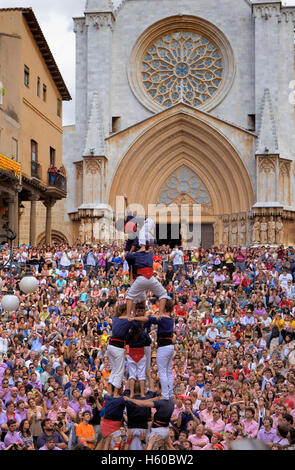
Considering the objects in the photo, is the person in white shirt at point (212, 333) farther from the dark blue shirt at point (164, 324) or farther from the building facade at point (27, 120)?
the building facade at point (27, 120)

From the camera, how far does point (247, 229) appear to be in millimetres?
32125

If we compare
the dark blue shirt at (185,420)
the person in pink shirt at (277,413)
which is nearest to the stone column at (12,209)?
the dark blue shirt at (185,420)

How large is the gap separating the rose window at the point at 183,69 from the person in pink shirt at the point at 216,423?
82.1ft

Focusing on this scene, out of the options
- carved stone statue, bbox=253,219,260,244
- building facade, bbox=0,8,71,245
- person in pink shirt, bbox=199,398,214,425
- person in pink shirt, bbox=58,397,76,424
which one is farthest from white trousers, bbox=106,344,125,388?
carved stone statue, bbox=253,219,260,244

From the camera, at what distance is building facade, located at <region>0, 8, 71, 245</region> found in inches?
1089

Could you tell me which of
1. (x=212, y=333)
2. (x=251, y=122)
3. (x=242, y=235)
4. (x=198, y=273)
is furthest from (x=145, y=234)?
(x=251, y=122)

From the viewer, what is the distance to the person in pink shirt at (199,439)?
10.8 metres

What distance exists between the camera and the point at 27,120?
30.1 m

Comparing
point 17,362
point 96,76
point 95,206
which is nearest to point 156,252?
point 95,206

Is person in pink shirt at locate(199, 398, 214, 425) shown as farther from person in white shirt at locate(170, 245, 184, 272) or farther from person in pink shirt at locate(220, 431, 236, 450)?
person in white shirt at locate(170, 245, 184, 272)

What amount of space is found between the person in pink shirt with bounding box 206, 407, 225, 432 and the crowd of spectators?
0.06 ft

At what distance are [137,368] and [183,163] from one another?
24.3 metres

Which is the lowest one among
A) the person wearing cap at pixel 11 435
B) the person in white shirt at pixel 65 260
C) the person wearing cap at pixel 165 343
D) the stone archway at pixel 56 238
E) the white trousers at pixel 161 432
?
the person wearing cap at pixel 11 435

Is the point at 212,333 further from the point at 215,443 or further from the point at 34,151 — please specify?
the point at 34,151
